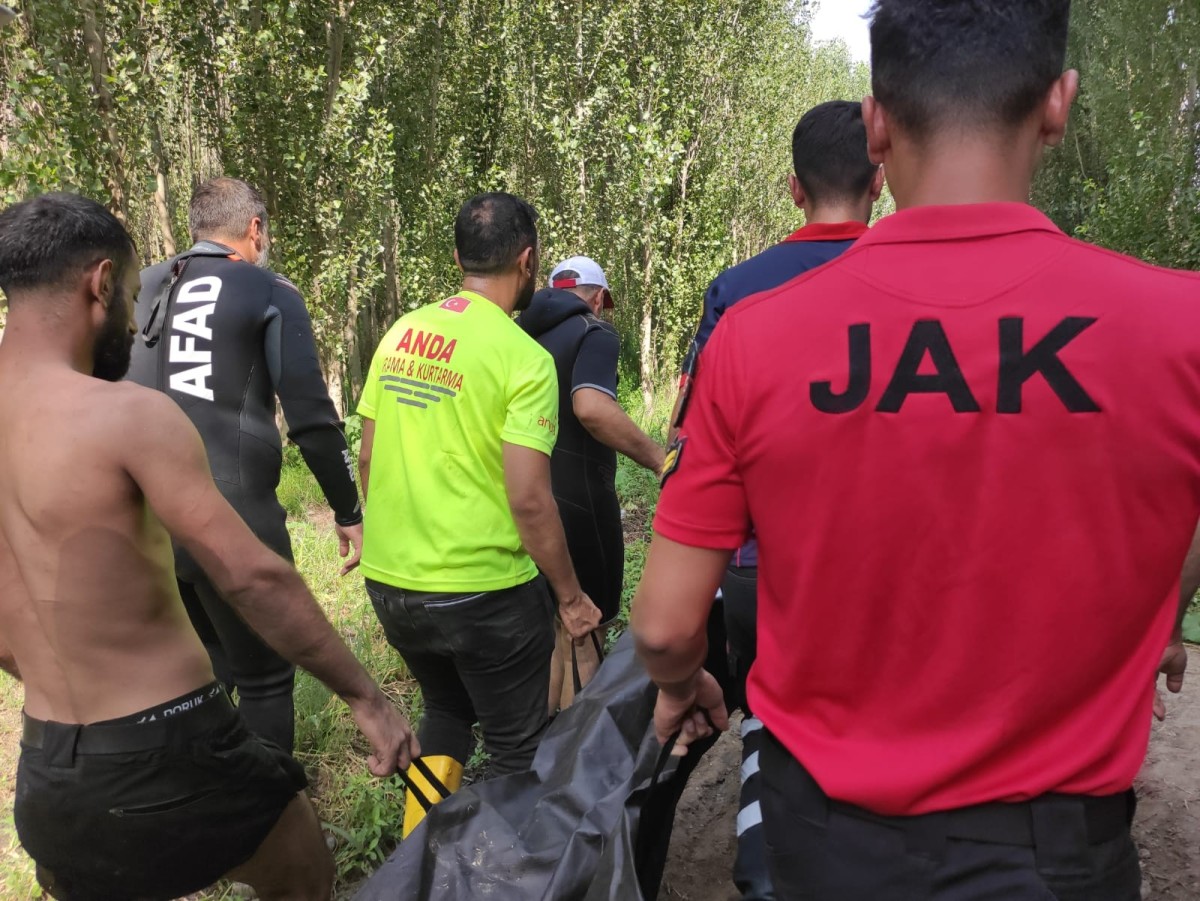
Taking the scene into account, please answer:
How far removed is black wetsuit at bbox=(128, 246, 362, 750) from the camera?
2852 millimetres

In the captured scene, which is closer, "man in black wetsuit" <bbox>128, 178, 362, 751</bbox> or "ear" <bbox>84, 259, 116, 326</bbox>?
"ear" <bbox>84, 259, 116, 326</bbox>

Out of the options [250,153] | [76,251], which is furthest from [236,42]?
[76,251]

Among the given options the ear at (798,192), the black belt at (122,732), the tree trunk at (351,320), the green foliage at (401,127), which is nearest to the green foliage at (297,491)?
the green foliage at (401,127)

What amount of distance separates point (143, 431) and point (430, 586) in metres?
1.07

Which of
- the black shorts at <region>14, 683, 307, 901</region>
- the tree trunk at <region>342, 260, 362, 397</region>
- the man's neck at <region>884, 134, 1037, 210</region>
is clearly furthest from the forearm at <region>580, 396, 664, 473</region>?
the tree trunk at <region>342, 260, 362, 397</region>

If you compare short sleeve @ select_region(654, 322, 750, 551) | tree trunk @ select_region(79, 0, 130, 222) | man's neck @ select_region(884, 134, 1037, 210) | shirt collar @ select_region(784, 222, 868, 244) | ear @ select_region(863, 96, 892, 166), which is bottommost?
short sleeve @ select_region(654, 322, 750, 551)

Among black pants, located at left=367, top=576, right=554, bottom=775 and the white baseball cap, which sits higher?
the white baseball cap

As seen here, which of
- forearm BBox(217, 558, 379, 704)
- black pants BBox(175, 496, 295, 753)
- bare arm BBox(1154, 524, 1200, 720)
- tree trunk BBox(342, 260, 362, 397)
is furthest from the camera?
tree trunk BBox(342, 260, 362, 397)

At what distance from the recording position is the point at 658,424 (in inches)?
413

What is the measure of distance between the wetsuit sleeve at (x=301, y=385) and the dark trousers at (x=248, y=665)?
1.91 feet

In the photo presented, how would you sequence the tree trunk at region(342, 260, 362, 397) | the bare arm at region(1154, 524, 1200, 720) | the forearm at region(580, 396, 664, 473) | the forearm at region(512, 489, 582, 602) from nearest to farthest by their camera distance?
the bare arm at region(1154, 524, 1200, 720) < the forearm at region(512, 489, 582, 602) < the forearm at region(580, 396, 664, 473) < the tree trunk at region(342, 260, 362, 397)

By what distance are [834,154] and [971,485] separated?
5.38ft

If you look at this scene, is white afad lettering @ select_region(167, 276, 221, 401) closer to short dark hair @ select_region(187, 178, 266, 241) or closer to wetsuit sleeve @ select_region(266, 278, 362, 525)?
wetsuit sleeve @ select_region(266, 278, 362, 525)

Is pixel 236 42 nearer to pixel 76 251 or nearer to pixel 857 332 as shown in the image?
pixel 76 251
